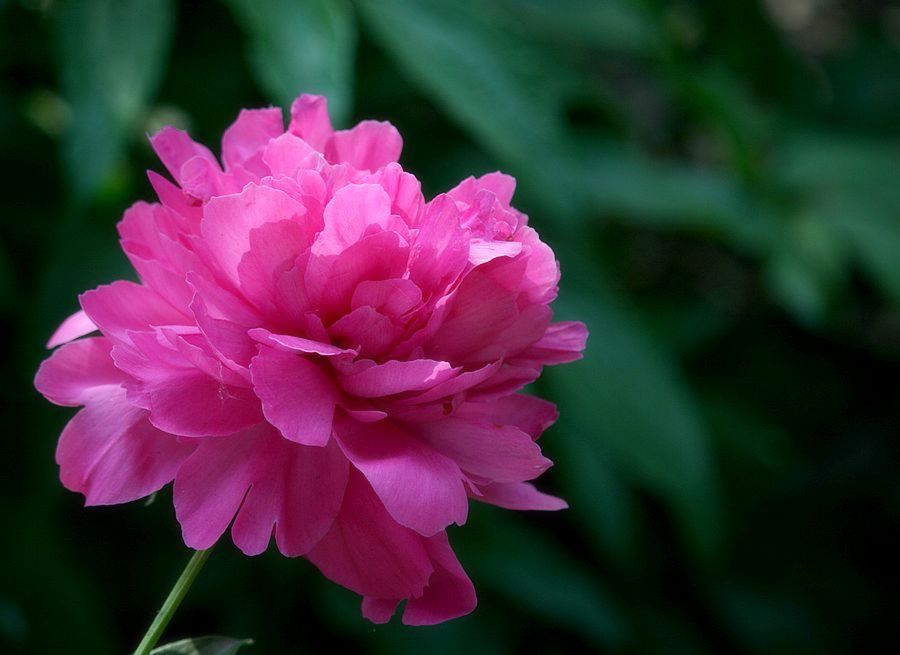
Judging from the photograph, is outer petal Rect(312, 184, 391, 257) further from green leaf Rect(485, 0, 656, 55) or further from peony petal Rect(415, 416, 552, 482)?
green leaf Rect(485, 0, 656, 55)

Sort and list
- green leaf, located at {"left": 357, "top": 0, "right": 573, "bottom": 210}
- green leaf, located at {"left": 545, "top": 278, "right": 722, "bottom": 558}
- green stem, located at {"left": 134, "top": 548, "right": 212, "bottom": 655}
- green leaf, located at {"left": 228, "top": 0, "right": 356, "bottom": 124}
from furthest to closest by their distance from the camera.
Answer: green leaf, located at {"left": 545, "top": 278, "right": 722, "bottom": 558}
green leaf, located at {"left": 357, "top": 0, "right": 573, "bottom": 210}
green leaf, located at {"left": 228, "top": 0, "right": 356, "bottom": 124}
green stem, located at {"left": 134, "top": 548, "right": 212, "bottom": 655}

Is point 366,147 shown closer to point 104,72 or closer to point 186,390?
point 186,390

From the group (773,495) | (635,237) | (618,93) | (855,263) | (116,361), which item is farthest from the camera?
(618,93)

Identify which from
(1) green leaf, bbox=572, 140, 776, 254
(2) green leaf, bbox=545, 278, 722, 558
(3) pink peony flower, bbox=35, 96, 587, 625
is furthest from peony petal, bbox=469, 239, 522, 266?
(1) green leaf, bbox=572, 140, 776, 254

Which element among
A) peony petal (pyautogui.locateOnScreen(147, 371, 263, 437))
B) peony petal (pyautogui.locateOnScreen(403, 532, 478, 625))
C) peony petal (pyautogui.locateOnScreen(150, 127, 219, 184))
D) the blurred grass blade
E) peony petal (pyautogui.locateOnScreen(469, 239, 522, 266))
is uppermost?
peony petal (pyautogui.locateOnScreen(469, 239, 522, 266))

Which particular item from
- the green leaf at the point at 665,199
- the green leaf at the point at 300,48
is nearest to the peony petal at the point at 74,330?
Answer: the green leaf at the point at 300,48

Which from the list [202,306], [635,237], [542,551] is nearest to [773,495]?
[635,237]

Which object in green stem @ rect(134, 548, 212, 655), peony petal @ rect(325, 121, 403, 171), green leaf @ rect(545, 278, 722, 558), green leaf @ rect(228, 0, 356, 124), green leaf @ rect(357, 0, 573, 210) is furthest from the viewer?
green leaf @ rect(545, 278, 722, 558)

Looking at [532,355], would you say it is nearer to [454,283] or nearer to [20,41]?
[454,283]

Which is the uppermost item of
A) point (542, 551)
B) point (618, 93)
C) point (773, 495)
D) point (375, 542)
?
point (375, 542)
